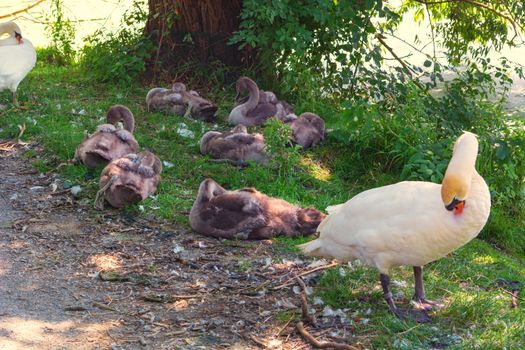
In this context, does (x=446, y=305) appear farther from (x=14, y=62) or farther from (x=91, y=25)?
(x=91, y=25)

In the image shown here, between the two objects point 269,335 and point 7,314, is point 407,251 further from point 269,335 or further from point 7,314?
point 7,314

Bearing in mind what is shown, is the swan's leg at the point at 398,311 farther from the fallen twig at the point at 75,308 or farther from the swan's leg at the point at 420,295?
the fallen twig at the point at 75,308

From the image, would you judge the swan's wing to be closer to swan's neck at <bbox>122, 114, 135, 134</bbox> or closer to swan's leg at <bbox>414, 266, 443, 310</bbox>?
swan's leg at <bbox>414, 266, 443, 310</bbox>

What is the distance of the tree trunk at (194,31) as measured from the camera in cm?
1020

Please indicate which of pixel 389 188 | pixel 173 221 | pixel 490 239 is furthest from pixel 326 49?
pixel 389 188

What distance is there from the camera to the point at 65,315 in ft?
16.8

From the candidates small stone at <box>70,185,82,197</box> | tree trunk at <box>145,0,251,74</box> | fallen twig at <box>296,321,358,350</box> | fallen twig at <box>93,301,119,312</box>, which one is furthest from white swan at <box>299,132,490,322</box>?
tree trunk at <box>145,0,251,74</box>

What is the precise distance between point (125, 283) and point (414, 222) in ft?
6.38

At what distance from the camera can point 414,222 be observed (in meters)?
4.96

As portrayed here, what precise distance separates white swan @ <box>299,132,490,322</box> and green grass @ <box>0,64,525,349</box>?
9.3 inches

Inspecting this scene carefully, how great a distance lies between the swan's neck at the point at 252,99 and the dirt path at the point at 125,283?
2628mm

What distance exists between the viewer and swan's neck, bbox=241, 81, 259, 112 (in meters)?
9.12

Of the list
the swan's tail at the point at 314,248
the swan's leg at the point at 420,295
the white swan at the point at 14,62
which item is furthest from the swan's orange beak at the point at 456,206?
the white swan at the point at 14,62

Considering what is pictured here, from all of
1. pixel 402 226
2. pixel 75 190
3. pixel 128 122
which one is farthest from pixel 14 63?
pixel 402 226
